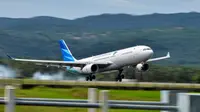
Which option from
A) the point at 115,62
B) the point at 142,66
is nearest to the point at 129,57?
the point at 142,66

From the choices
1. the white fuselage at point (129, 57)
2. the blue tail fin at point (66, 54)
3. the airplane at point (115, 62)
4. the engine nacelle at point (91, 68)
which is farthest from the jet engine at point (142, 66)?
the blue tail fin at point (66, 54)

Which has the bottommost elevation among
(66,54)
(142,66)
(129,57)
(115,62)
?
(142,66)

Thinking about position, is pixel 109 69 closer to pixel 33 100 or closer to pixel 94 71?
pixel 94 71

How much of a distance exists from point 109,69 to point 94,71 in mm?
2282

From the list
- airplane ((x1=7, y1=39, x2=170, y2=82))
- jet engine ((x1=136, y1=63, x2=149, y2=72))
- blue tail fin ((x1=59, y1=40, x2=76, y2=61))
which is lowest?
jet engine ((x1=136, y1=63, x2=149, y2=72))

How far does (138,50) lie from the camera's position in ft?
266

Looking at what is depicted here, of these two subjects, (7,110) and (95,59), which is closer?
(7,110)

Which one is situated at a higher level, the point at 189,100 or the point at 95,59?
the point at 95,59

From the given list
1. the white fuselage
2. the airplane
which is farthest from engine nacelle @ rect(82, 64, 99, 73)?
the white fuselage

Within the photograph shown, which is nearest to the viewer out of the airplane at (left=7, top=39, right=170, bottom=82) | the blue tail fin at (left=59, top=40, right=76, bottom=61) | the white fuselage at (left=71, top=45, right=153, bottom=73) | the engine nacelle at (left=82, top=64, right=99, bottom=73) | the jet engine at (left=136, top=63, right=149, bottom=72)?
the white fuselage at (left=71, top=45, right=153, bottom=73)

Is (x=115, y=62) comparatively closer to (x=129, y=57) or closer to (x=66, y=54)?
(x=129, y=57)

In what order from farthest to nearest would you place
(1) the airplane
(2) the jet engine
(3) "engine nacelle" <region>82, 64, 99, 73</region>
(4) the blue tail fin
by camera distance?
1. (4) the blue tail fin
2. (3) "engine nacelle" <region>82, 64, 99, 73</region>
3. (2) the jet engine
4. (1) the airplane

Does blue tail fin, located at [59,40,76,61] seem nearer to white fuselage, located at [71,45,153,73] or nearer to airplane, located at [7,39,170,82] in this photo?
airplane, located at [7,39,170,82]

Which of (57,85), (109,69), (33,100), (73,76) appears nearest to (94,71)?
(109,69)
